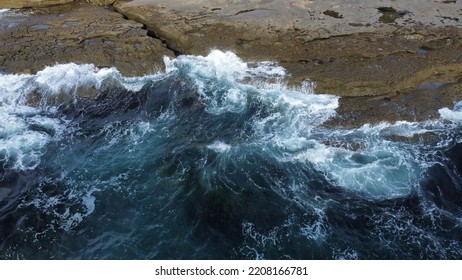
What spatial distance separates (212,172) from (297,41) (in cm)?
727

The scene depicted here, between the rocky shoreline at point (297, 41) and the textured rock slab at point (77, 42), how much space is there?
40 mm

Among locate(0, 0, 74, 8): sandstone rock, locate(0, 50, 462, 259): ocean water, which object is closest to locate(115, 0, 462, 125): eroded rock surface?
locate(0, 50, 462, 259): ocean water

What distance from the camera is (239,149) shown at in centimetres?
1273

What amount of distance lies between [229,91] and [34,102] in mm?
6843

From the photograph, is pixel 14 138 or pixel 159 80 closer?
pixel 14 138

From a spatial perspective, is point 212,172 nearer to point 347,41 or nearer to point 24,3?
point 347,41

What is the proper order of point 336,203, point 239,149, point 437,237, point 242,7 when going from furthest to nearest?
point 242,7, point 239,149, point 336,203, point 437,237

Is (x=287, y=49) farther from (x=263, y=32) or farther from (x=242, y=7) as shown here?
(x=242, y=7)

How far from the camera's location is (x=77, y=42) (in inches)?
670

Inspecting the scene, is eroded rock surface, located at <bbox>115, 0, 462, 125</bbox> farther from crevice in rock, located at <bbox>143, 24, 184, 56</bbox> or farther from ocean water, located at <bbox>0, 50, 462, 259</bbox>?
ocean water, located at <bbox>0, 50, 462, 259</bbox>

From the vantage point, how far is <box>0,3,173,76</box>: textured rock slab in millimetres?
15984

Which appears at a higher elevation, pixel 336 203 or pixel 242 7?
pixel 242 7

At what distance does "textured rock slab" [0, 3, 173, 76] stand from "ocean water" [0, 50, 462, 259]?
615mm

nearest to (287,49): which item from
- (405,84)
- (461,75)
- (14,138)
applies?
(405,84)
